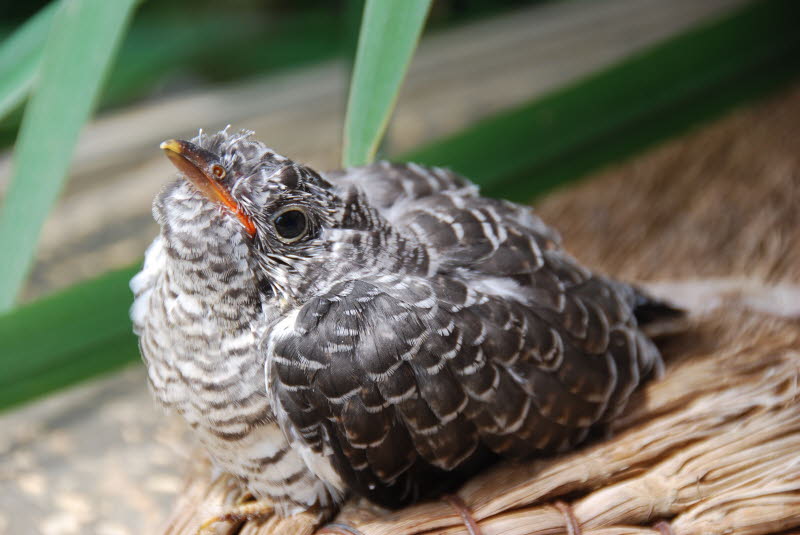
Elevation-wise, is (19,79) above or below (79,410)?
above

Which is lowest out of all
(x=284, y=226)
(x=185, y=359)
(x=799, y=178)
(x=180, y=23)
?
(x=799, y=178)

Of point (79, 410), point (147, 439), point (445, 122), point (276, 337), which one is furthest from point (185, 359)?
point (445, 122)

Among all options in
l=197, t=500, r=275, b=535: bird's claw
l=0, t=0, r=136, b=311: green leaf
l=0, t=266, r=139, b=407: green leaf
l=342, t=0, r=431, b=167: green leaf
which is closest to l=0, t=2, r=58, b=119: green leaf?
l=0, t=0, r=136, b=311: green leaf

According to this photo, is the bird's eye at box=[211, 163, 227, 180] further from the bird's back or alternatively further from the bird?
the bird's back

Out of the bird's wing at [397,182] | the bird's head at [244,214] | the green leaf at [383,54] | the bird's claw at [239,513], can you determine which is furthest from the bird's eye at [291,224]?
the bird's claw at [239,513]

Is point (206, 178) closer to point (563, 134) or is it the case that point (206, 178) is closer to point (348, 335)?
point (348, 335)

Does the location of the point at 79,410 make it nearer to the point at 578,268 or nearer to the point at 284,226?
the point at 284,226

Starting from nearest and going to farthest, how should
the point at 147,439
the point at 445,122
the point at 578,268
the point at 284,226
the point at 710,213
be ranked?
the point at 284,226 < the point at 578,268 < the point at 147,439 < the point at 710,213 < the point at 445,122
